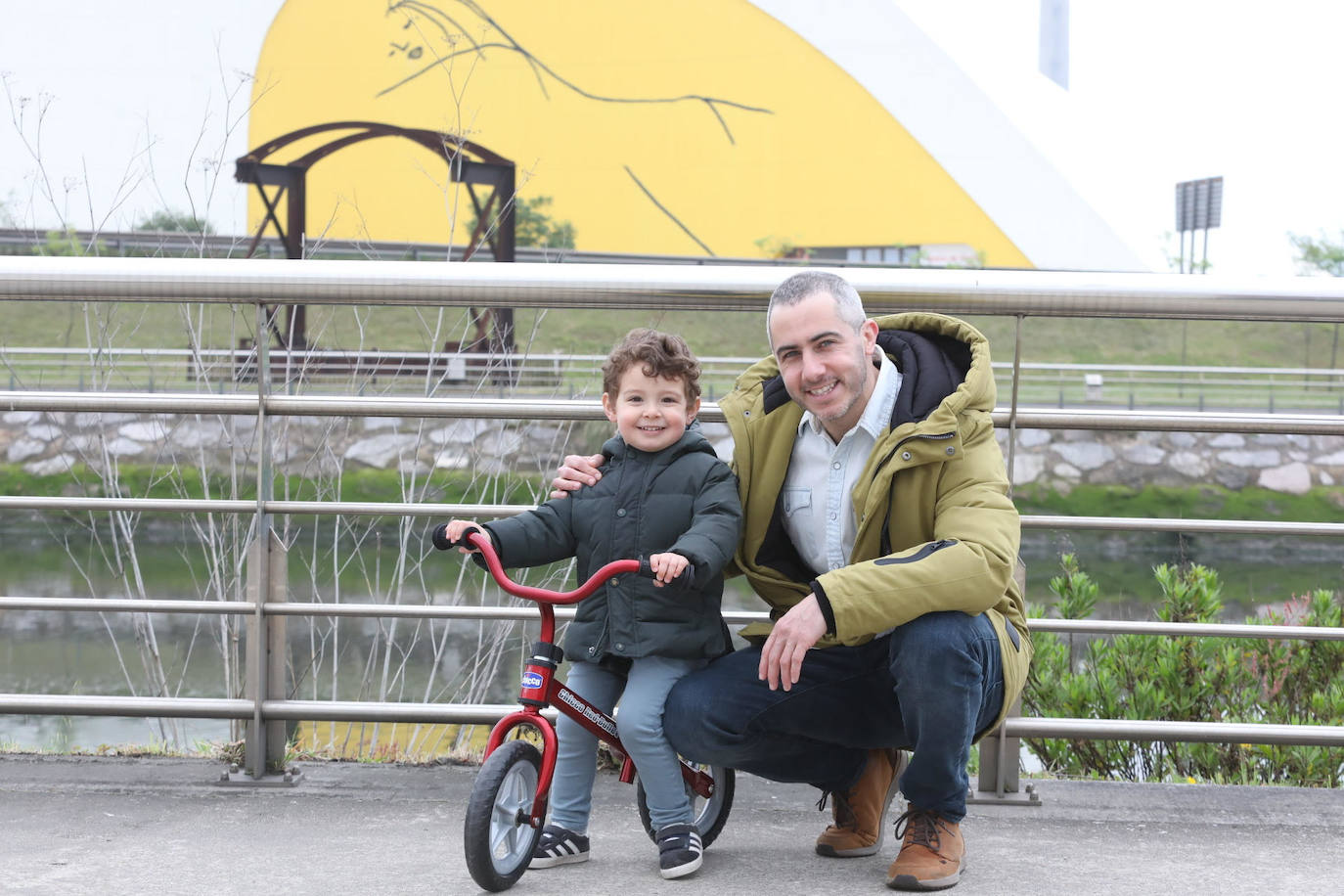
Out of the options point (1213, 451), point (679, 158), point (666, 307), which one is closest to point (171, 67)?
point (679, 158)

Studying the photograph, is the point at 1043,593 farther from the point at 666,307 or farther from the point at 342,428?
the point at 666,307

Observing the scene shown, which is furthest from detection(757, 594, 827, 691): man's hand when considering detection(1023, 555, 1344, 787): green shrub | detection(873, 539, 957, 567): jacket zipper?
detection(1023, 555, 1344, 787): green shrub

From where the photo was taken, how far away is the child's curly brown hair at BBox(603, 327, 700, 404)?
2457 mm

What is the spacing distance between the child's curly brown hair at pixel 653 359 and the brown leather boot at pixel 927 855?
901 mm

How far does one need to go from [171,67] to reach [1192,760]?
32.4 m

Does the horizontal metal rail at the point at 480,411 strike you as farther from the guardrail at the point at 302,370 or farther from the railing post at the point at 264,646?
the guardrail at the point at 302,370

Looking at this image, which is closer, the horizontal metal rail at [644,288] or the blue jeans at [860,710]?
the blue jeans at [860,710]

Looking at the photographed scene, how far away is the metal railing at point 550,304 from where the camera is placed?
283cm

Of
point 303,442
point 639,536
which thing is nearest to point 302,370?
point 303,442

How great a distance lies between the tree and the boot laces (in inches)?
154

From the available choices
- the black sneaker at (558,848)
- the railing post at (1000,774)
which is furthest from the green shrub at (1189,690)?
the black sneaker at (558,848)

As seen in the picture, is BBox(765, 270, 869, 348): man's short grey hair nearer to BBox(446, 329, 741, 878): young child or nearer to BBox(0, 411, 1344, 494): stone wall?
BBox(446, 329, 741, 878): young child

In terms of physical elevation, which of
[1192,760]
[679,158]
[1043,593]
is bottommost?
[1043,593]

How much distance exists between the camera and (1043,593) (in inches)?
490
